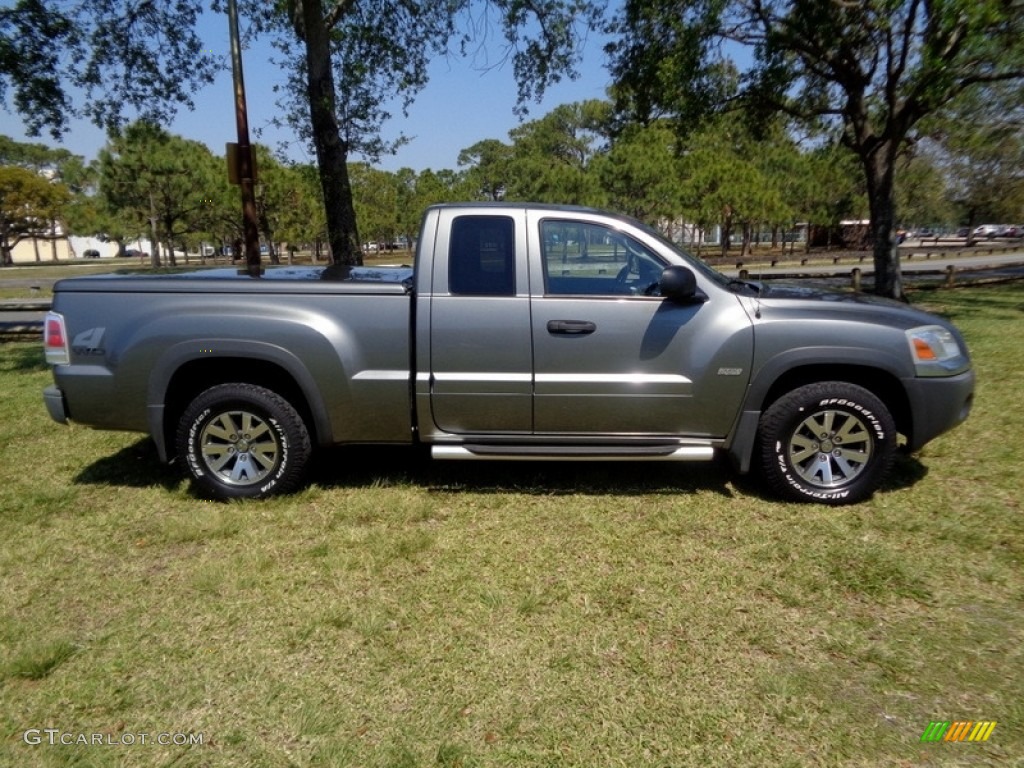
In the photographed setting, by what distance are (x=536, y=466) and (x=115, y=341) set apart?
293 centimetres

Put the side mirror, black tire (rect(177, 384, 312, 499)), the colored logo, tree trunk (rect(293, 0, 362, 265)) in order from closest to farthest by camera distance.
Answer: the colored logo < the side mirror < black tire (rect(177, 384, 312, 499)) < tree trunk (rect(293, 0, 362, 265))

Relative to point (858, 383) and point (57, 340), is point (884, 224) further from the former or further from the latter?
point (57, 340)

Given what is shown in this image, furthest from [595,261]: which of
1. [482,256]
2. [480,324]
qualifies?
[480,324]

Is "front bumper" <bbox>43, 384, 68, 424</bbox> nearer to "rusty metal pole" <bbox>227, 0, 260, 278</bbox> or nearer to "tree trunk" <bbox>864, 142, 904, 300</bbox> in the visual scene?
"rusty metal pole" <bbox>227, 0, 260, 278</bbox>

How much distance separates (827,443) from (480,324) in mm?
2278

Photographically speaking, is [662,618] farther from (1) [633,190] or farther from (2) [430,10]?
(1) [633,190]

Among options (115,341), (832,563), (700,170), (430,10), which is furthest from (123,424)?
(700,170)

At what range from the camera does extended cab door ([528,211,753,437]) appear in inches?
161

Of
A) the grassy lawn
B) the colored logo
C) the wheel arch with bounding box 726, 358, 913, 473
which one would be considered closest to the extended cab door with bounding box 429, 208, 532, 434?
the grassy lawn

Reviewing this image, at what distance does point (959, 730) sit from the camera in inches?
93.7

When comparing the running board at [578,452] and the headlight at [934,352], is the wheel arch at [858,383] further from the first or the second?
the running board at [578,452]

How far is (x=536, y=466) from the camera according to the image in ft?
16.5

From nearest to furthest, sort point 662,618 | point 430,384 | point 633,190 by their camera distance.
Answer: point 662,618 → point 430,384 → point 633,190

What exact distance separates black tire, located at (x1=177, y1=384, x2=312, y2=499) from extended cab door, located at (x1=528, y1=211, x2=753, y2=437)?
5.31 feet
